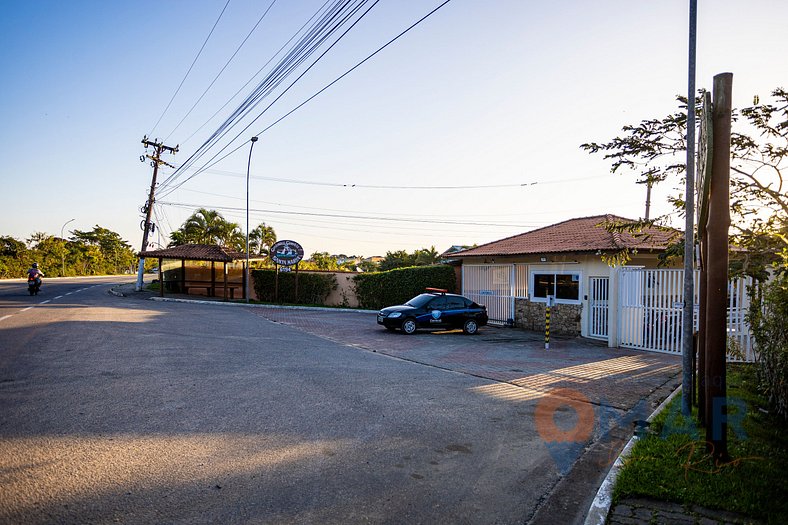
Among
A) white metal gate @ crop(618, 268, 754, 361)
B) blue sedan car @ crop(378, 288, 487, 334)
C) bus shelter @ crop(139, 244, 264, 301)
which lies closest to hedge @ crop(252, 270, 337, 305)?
bus shelter @ crop(139, 244, 264, 301)

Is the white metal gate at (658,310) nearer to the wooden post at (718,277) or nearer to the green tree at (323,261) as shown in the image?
the wooden post at (718,277)

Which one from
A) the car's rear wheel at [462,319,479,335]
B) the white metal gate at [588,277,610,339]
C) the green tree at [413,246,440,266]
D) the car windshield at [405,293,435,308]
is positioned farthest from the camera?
the green tree at [413,246,440,266]

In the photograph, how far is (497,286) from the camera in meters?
21.1

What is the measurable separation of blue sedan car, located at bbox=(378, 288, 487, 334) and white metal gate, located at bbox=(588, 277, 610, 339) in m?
3.70

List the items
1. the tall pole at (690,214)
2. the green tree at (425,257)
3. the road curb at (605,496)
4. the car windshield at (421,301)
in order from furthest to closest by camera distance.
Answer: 1. the green tree at (425,257)
2. the car windshield at (421,301)
3. the tall pole at (690,214)
4. the road curb at (605,496)

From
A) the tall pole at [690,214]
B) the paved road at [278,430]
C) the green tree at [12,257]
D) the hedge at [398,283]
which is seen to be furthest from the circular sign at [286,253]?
the green tree at [12,257]

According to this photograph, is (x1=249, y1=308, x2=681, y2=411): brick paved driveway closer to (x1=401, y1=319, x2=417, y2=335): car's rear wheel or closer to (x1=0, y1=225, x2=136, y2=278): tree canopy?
(x1=401, y1=319, x2=417, y2=335): car's rear wheel

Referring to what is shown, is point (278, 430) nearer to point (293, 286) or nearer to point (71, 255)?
point (293, 286)

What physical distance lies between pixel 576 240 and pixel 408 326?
728 centimetres

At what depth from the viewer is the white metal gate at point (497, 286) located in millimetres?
19969

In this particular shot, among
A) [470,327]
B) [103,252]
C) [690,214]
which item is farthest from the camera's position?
[103,252]

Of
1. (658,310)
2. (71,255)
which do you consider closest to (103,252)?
(71,255)

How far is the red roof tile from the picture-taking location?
16031mm

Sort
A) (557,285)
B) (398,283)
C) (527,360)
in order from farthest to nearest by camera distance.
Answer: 1. (398,283)
2. (557,285)
3. (527,360)
